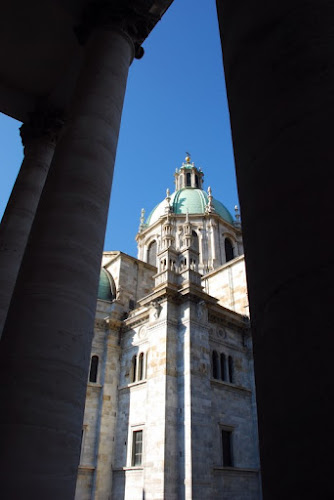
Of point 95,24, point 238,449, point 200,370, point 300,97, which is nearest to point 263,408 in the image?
point 300,97

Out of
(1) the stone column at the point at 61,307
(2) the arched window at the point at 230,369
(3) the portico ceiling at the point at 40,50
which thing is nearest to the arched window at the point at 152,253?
(2) the arched window at the point at 230,369

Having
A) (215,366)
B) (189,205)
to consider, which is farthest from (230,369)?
(189,205)

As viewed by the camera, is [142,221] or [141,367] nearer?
[141,367]

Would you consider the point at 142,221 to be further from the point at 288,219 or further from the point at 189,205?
the point at 288,219

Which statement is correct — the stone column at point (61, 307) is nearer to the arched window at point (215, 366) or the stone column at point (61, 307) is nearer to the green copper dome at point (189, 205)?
the arched window at point (215, 366)

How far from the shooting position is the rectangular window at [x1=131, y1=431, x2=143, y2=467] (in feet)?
76.8

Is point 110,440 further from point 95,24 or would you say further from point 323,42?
point 323,42

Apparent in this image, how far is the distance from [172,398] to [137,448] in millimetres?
4281

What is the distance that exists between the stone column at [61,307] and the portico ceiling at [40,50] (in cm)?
314

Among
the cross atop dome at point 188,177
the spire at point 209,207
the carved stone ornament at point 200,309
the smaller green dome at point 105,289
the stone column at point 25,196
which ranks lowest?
the stone column at point 25,196

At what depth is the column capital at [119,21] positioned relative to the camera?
758 centimetres

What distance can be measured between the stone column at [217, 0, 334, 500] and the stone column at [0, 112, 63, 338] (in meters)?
7.14

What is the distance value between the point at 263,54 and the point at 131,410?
25.5 metres

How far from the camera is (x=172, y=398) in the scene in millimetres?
22500
